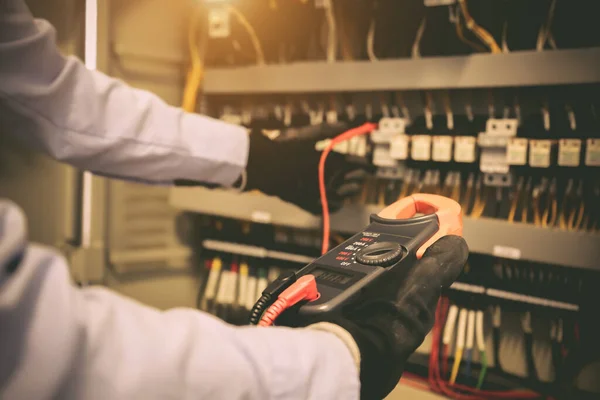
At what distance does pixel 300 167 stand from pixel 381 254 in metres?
0.47

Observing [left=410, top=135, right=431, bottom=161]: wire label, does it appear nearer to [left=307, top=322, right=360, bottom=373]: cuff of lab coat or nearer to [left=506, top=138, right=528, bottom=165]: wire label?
[left=506, top=138, right=528, bottom=165]: wire label

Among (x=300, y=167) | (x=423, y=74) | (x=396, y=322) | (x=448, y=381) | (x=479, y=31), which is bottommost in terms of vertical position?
(x=448, y=381)

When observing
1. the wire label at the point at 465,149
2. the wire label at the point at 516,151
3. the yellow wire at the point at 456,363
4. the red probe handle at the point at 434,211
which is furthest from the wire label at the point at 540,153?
the yellow wire at the point at 456,363

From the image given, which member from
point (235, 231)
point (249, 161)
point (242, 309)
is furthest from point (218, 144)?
point (242, 309)

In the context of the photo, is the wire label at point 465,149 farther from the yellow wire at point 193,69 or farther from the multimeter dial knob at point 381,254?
the yellow wire at point 193,69

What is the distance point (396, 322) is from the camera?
56 cm

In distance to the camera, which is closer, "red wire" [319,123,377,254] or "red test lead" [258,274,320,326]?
"red test lead" [258,274,320,326]

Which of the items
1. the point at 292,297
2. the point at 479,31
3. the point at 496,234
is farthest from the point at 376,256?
the point at 479,31

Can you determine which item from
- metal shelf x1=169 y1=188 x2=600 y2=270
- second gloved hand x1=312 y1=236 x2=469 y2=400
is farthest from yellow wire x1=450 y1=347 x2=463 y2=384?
second gloved hand x1=312 y1=236 x2=469 y2=400

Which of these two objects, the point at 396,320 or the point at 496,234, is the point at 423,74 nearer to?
the point at 496,234

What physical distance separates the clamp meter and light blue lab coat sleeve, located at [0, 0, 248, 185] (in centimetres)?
43

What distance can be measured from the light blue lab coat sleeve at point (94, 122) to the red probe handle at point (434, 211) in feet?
1.37

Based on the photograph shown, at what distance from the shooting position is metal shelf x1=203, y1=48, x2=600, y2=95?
0.93 meters

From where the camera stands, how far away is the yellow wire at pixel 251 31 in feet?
4.50
